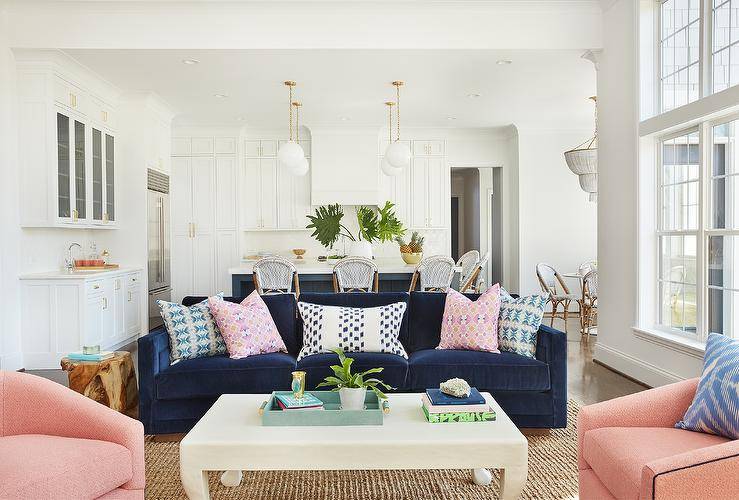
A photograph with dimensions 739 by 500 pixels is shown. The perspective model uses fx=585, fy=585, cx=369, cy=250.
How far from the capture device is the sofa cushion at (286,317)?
12.9ft

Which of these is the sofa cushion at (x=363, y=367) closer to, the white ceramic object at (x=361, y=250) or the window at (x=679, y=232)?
the window at (x=679, y=232)

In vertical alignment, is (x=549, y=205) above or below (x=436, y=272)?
above

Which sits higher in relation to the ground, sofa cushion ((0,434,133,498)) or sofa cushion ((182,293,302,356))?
sofa cushion ((182,293,302,356))

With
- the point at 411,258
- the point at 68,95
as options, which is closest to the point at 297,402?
the point at 411,258

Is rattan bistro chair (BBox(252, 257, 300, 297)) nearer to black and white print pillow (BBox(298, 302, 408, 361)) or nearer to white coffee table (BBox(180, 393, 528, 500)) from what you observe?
black and white print pillow (BBox(298, 302, 408, 361))

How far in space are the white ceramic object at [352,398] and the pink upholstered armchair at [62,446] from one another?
2.79ft

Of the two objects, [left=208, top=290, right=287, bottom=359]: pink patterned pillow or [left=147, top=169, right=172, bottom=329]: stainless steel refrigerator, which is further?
[left=147, top=169, right=172, bottom=329]: stainless steel refrigerator

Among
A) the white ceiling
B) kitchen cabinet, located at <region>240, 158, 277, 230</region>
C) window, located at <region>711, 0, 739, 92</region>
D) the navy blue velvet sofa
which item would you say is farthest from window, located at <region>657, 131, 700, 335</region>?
kitchen cabinet, located at <region>240, 158, 277, 230</region>

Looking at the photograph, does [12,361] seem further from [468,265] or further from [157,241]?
[468,265]

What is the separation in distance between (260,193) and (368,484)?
24.0 feet

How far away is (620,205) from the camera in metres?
4.99

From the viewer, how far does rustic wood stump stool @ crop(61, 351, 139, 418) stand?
11.5 ft

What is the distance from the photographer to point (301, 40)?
527cm

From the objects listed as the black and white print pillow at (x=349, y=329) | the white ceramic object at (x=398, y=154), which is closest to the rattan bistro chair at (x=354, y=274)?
the white ceramic object at (x=398, y=154)
